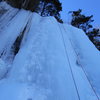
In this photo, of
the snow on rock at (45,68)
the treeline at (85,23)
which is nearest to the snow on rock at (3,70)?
the snow on rock at (45,68)

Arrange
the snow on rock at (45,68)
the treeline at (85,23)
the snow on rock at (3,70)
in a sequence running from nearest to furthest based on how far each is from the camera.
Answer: the snow on rock at (45,68), the snow on rock at (3,70), the treeline at (85,23)

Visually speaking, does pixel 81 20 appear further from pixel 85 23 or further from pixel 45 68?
pixel 45 68

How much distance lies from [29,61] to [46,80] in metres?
0.47

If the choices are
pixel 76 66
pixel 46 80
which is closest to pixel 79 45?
pixel 76 66

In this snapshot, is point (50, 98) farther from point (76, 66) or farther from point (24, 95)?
point (76, 66)

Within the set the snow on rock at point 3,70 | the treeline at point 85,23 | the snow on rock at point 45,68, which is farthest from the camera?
the treeline at point 85,23

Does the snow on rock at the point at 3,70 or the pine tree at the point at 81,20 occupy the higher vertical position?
the pine tree at the point at 81,20

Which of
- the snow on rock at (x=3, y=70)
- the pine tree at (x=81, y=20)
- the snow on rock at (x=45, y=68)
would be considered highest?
the pine tree at (x=81, y=20)

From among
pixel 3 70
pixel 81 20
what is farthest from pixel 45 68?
pixel 81 20

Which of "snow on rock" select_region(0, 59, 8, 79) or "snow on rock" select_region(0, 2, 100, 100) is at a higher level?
"snow on rock" select_region(0, 2, 100, 100)

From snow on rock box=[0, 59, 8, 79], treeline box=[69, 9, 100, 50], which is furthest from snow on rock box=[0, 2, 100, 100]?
treeline box=[69, 9, 100, 50]

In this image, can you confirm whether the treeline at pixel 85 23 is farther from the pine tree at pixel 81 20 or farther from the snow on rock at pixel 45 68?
the snow on rock at pixel 45 68

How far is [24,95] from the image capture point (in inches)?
68.3

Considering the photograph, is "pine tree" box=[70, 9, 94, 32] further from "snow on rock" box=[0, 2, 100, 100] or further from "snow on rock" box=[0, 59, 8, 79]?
"snow on rock" box=[0, 59, 8, 79]
